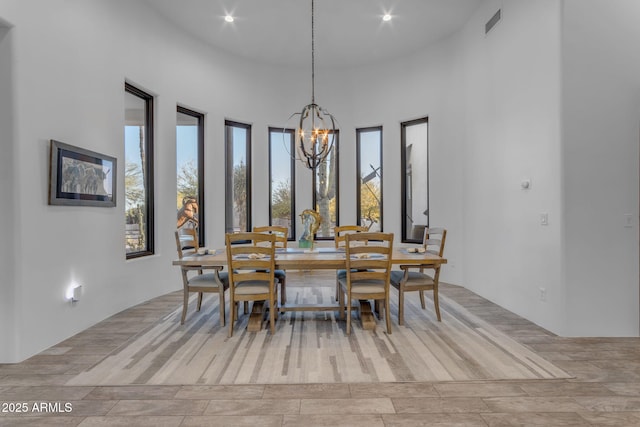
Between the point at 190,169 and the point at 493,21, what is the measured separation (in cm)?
464

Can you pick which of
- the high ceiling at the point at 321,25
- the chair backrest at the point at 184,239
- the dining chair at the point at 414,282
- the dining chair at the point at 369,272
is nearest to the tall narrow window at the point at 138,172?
the chair backrest at the point at 184,239

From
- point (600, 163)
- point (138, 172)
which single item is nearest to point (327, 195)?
point (138, 172)

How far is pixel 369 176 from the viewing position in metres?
6.95

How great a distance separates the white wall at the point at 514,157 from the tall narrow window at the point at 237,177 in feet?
11.8

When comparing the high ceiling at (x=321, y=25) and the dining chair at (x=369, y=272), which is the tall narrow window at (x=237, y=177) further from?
the dining chair at (x=369, y=272)

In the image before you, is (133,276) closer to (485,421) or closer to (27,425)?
(27,425)

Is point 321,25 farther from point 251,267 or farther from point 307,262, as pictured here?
point 251,267

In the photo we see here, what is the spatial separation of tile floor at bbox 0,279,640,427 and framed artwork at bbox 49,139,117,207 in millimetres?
1412

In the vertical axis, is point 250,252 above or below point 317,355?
above

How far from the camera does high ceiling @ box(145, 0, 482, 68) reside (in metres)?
4.83

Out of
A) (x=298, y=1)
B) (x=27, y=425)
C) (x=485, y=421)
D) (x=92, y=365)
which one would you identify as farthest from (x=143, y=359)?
(x=298, y=1)

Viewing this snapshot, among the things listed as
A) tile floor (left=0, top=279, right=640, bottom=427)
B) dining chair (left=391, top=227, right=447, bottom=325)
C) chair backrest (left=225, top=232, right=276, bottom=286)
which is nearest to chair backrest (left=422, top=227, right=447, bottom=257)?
dining chair (left=391, top=227, right=447, bottom=325)

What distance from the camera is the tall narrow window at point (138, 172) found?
15.2 feet

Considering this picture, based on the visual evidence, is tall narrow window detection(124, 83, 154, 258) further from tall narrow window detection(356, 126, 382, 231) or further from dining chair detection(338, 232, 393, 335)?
tall narrow window detection(356, 126, 382, 231)
